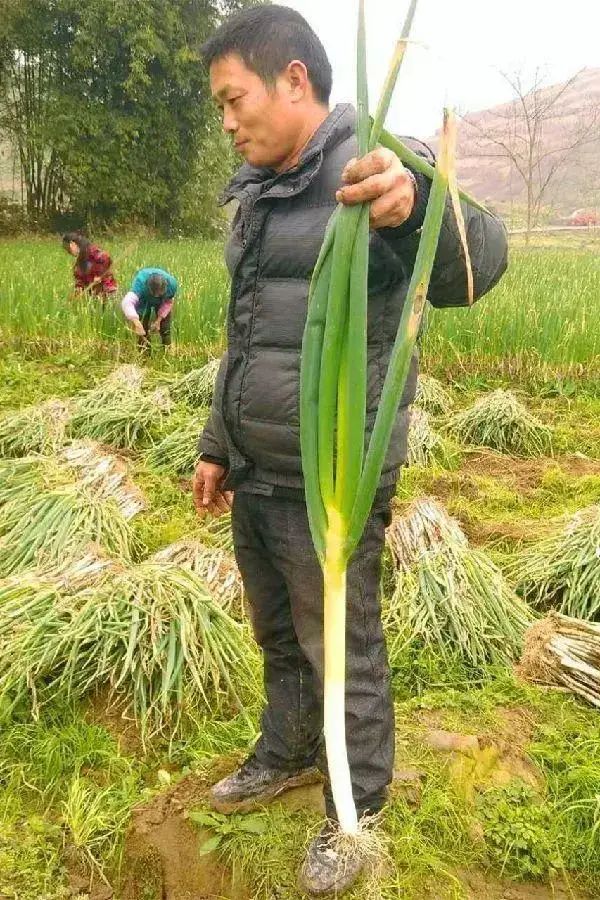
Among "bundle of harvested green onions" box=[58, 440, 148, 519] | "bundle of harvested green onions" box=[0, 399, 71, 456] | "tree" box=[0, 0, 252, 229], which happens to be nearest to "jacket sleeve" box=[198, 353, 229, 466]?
"bundle of harvested green onions" box=[58, 440, 148, 519]

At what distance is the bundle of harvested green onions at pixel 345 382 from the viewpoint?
1054mm

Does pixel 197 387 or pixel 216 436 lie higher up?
pixel 216 436

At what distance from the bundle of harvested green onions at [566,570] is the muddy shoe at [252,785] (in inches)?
48.6

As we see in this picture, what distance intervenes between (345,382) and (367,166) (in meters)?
0.30

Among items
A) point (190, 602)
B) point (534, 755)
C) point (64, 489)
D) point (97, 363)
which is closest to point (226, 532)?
point (64, 489)

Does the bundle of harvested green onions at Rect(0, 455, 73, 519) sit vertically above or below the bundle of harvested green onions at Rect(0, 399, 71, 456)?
above

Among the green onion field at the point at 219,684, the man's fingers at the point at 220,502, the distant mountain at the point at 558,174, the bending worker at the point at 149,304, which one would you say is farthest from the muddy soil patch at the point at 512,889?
the distant mountain at the point at 558,174

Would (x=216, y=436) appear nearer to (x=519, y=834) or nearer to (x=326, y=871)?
(x=326, y=871)

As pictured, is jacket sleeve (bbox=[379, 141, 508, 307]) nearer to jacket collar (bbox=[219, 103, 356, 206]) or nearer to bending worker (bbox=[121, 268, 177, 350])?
jacket collar (bbox=[219, 103, 356, 206])

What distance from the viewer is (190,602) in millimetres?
2377

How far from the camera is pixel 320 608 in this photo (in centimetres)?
155

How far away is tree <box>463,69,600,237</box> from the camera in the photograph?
70.6ft

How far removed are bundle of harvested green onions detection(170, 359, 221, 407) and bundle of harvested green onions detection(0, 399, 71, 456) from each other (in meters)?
0.86

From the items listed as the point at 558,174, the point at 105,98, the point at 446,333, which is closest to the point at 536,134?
the point at 105,98
